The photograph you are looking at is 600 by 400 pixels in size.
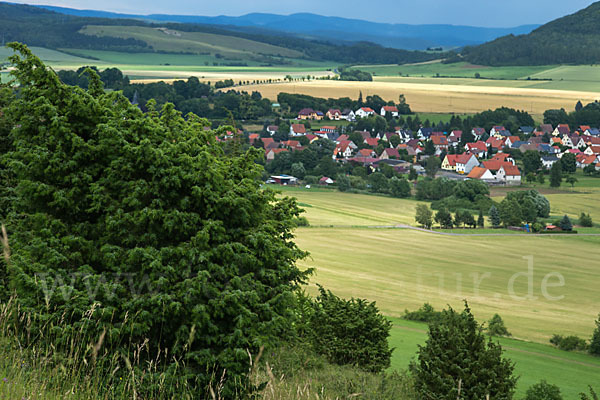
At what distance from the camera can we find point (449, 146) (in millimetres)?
132250

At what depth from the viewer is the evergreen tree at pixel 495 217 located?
71488mm

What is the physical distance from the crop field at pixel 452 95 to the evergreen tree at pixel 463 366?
14870cm

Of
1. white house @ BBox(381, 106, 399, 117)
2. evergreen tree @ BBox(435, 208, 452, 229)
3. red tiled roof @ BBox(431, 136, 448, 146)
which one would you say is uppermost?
white house @ BBox(381, 106, 399, 117)

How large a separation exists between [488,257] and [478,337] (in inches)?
1619

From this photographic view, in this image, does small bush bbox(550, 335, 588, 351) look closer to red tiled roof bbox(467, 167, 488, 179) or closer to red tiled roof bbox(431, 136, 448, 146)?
red tiled roof bbox(467, 167, 488, 179)


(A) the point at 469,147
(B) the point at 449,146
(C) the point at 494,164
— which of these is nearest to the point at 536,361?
(C) the point at 494,164

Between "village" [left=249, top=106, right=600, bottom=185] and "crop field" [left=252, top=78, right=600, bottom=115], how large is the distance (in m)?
10.1

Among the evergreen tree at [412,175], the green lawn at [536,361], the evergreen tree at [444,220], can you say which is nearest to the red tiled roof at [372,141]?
the evergreen tree at [412,175]

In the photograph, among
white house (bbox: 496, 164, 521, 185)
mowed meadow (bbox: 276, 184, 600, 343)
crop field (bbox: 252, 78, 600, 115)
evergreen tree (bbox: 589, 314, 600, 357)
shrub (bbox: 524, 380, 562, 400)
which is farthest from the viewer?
crop field (bbox: 252, 78, 600, 115)

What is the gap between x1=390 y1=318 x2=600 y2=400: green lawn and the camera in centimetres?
2239

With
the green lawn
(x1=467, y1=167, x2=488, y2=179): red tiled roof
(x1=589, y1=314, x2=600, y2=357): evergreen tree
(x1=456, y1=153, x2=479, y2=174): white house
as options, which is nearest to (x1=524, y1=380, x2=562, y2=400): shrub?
the green lawn

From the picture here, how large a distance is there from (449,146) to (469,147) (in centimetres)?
409

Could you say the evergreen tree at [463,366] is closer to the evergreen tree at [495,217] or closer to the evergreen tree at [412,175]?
the evergreen tree at [495,217]

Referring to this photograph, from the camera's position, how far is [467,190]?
8588 centimetres
